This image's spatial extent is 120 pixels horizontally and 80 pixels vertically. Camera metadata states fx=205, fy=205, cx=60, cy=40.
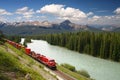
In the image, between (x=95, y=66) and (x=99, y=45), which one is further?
(x=99, y=45)

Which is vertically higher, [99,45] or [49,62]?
[49,62]

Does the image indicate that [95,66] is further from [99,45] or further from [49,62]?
[99,45]

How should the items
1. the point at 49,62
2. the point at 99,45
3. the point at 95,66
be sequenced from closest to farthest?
1. the point at 49,62
2. the point at 95,66
3. the point at 99,45

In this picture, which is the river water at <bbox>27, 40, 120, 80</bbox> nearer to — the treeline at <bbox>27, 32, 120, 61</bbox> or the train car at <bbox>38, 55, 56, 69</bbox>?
the treeline at <bbox>27, 32, 120, 61</bbox>

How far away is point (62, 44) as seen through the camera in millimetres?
171000

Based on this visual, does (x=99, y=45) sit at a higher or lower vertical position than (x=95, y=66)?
higher

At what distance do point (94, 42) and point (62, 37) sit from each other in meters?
57.5

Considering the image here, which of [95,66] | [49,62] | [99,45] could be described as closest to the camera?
[49,62]

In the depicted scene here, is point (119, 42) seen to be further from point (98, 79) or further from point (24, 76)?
point (24, 76)

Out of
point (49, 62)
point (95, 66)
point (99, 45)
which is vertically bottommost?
point (95, 66)

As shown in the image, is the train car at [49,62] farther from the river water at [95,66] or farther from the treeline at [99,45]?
the treeline at [99,45]

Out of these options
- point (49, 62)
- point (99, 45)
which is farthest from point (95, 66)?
point (99, 45)

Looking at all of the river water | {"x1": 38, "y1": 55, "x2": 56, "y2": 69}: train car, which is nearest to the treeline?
the river water

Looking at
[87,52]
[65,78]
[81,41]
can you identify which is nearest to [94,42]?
[87,52]
